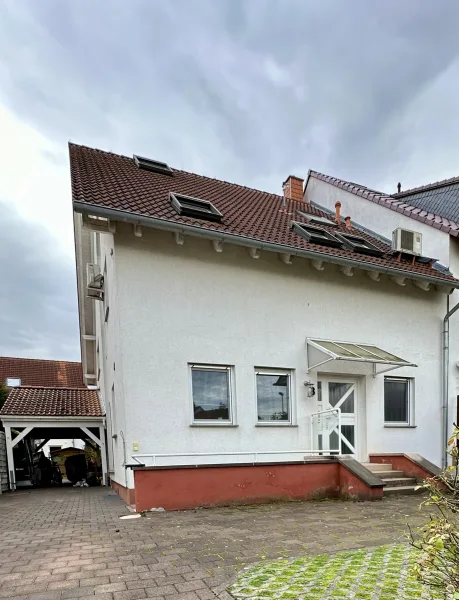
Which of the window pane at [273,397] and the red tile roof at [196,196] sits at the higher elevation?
the red tile roof at [196,196]

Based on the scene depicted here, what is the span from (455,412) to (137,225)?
9.74 m

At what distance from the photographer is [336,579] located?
321 cm

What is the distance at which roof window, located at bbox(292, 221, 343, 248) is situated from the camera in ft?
32.0

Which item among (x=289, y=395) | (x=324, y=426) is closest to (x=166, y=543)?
(x=289, y=395)

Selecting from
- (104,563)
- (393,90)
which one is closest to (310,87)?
(393,90)

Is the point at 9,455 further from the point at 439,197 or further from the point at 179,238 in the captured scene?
the point at 439,197

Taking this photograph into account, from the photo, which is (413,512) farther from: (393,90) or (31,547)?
(393,90)

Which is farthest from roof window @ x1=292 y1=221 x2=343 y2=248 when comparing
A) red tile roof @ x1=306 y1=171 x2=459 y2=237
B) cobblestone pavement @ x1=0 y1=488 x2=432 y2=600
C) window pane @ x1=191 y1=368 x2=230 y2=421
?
cobblestone pavement @ x1=0 y1=488 x2=432 y2=600

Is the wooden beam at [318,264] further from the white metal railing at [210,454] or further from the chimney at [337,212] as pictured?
the chimney at [337,212]

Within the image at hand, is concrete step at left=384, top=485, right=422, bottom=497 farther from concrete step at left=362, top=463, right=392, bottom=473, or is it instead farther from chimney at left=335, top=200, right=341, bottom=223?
chimney at left=335, top=200, right=341, bottom=223

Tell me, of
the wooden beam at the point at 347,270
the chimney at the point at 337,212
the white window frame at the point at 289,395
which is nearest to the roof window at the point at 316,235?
the wooden beam at the point at 347,270

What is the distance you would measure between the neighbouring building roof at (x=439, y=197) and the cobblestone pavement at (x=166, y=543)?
9706 millimetres

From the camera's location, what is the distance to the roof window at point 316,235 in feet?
32.0

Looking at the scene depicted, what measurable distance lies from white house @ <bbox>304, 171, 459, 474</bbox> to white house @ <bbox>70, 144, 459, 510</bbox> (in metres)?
0.41
